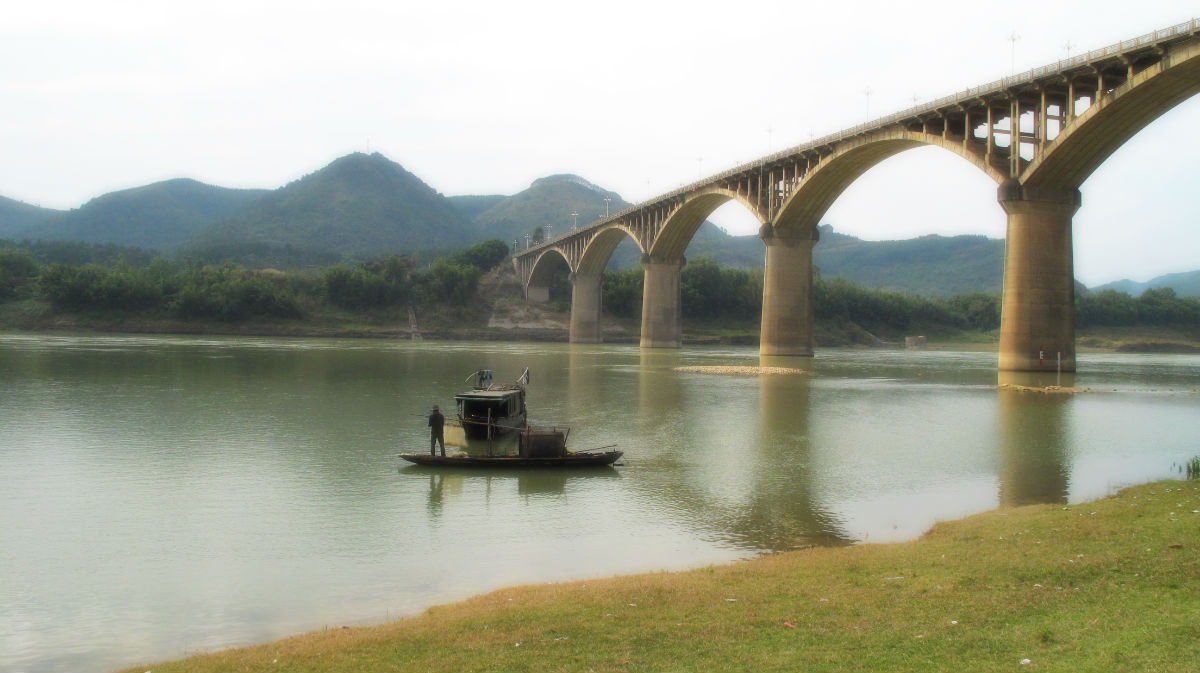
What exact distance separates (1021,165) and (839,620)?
147 feet

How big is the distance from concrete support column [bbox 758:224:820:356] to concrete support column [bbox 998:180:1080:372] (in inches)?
1004

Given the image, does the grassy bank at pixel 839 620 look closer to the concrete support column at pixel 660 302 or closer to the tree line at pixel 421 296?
the concrete support column at pixel 660 302

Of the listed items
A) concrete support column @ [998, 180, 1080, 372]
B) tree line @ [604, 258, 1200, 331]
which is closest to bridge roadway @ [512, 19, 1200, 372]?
concrete support column @ [998, 180, 1080, 372]

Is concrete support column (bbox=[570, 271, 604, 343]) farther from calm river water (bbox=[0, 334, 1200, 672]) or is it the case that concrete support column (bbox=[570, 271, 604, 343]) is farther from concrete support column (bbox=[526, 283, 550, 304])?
calm river water (bbox=[0, 334, 1200, 672])

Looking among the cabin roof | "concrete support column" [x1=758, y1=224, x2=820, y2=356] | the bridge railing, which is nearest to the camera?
the cabin roof

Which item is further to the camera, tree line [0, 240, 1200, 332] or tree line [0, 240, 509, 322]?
tree line [0, 240, 1200, 332]

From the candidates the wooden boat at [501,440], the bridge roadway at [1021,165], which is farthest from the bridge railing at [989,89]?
the wooden boat at [501,440]

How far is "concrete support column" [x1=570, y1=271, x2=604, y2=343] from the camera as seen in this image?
405 ft

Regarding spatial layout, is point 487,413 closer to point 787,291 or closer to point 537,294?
point 787,291

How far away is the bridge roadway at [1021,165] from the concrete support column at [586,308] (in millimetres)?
46563

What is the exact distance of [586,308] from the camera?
12356cm

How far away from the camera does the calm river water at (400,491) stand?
1122cm

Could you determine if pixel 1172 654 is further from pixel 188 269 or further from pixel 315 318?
pixel 188 269

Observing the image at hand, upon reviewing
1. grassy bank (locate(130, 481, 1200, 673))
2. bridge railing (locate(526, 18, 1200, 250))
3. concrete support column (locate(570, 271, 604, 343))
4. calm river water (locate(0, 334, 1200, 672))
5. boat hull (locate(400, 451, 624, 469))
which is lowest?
calm river water (locate(0, 334, 1200, 672))
